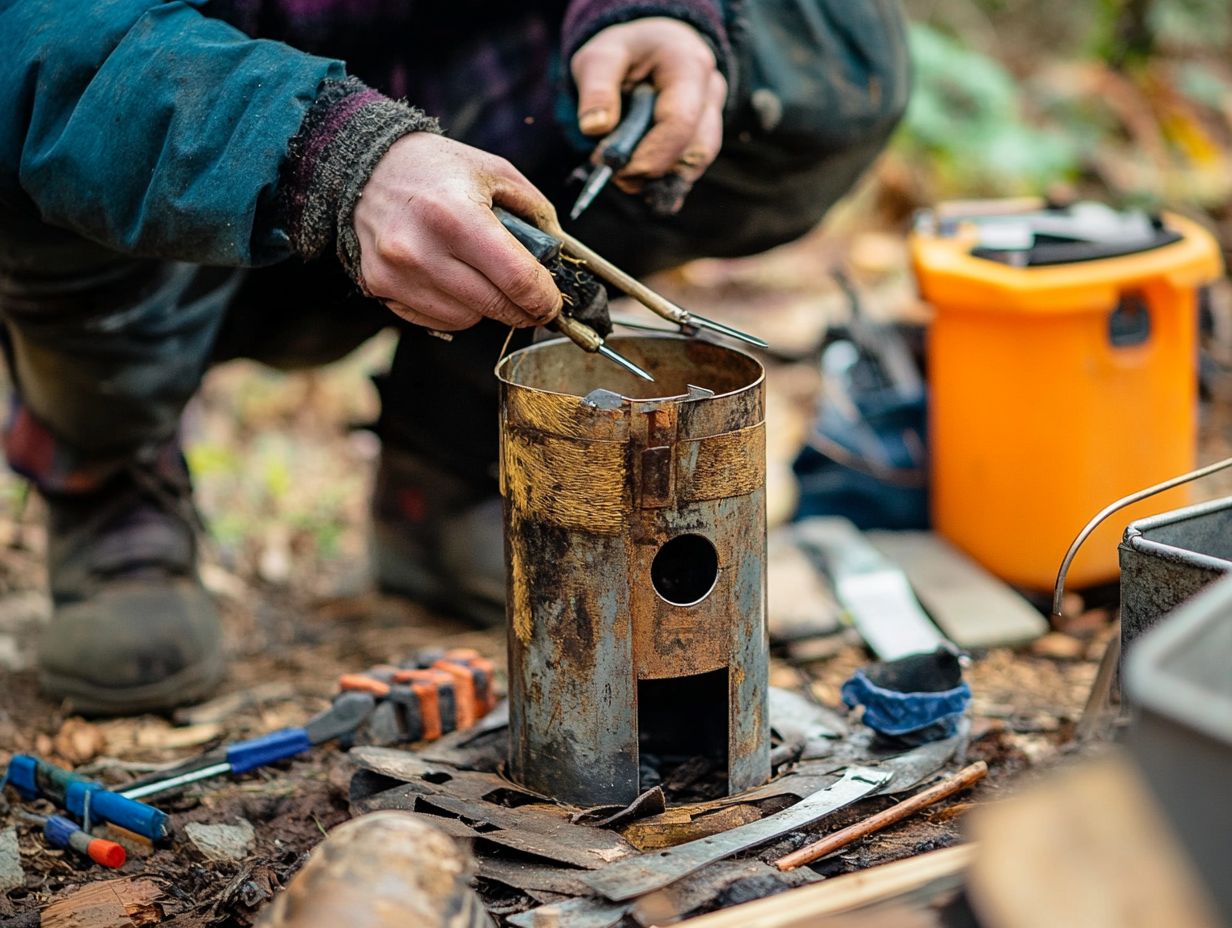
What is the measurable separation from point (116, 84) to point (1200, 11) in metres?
6.73

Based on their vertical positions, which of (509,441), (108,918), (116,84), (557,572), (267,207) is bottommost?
(108,918)

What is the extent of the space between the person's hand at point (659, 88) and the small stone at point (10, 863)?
5.01ft

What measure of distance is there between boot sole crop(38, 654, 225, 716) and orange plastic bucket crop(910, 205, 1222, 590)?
1973 mm

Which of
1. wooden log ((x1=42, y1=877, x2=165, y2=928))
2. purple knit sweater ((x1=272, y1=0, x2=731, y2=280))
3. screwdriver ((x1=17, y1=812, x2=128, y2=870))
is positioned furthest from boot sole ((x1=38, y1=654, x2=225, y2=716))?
purple knit sweater ((x1=272, y1=0, x2=731, y2=280))

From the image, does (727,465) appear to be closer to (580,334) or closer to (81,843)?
(580,334)

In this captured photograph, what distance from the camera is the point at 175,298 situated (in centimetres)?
276

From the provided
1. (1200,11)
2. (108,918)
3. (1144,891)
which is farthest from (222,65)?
(1200,11)

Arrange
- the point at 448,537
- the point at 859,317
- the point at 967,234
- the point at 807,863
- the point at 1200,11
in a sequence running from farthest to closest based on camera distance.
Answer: the point at 1200,11 < the point at 859,317 < the point at 967,234 < the point at 448,537 < the point at 807,863

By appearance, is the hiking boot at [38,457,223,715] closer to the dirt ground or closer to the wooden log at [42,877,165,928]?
the dirt ground

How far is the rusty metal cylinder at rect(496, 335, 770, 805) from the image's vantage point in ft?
6.37

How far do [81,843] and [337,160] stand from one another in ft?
3.86

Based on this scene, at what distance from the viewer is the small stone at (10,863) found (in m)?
2.09

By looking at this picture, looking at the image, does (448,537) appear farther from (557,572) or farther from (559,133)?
(557,572)

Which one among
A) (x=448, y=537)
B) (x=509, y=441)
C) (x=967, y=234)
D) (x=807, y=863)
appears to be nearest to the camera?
(x=807, y=863)
